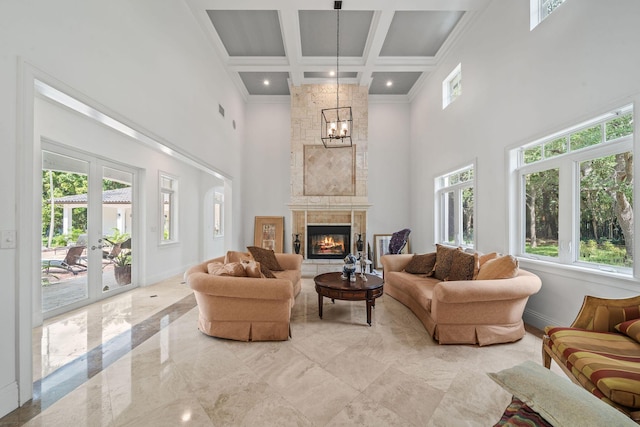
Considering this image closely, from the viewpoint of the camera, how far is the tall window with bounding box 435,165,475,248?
16.0 ft

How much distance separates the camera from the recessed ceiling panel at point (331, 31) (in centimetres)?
446

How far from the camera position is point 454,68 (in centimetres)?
502

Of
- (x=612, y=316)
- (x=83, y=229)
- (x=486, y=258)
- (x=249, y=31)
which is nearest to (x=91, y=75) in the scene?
(x=83, y=229)

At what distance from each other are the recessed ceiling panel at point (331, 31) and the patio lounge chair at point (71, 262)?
5058 millimetres

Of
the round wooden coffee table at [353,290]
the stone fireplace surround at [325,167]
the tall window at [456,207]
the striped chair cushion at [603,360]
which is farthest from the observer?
the stone fireplace surround at [325,167]

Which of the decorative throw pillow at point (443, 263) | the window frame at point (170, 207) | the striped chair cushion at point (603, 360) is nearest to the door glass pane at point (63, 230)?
the window frame at point (170, 207)

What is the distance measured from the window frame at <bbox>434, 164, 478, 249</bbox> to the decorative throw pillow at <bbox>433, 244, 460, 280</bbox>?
31.2 inches

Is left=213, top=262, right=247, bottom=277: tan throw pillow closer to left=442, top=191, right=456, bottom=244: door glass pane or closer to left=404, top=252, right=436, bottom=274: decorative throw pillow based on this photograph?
left=404, top=252, right=436, bottom=274: decorative throw pillow

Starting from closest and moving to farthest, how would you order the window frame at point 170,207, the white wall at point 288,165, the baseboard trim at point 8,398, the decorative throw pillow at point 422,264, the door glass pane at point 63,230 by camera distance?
the baseboard trim at point 8,398 < the door glass pane at point 63,230 < the decorative throw pillow at point 422,264 < the window frame at point 170,207 < the white wall at point 288,165

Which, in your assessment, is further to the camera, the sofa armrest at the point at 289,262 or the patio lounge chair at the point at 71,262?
the sofa armrest at the point at 289,262

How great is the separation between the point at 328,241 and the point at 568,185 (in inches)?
185

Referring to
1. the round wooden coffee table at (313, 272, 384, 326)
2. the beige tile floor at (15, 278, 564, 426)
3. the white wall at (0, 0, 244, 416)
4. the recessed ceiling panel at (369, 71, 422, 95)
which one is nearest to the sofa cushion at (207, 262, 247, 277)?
the beige tile floor at (15, 278, 564, 426)

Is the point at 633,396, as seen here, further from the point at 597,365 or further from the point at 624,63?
the point at 624,63

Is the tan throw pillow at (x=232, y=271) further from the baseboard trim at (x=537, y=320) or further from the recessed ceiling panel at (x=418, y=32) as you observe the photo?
the recessed ceiling panel at (x=418, y=32)
